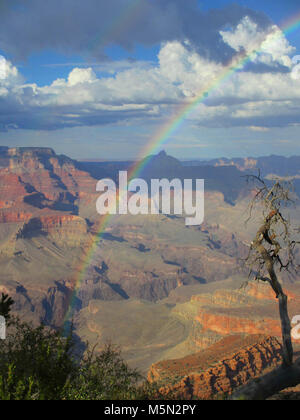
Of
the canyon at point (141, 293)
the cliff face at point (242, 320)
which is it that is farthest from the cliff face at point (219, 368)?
the cliff face at point (242, 320)

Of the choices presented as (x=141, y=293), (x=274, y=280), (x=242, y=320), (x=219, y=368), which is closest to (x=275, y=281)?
(x=274, y=280)

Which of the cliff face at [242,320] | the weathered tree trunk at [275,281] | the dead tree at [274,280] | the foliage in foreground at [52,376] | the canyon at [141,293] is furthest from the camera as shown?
the cliff face at [242,320]

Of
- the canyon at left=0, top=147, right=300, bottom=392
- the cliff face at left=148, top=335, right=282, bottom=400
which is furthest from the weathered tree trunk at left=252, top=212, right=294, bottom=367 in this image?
the cliff face at left=148, top=335, right=282, bottom=400

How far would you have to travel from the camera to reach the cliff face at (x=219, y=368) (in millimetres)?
32656

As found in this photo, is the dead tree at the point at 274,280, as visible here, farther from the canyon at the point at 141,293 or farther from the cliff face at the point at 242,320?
the cliff face at the point at 242,320

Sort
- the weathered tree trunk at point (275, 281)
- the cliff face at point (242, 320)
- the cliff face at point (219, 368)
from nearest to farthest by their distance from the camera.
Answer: the weathered tree trunk at point (275, 281) → the cliff face at point (219, 368) → the cliff face at point (242, 320)

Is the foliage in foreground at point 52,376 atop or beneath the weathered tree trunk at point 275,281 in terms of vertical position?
beneath

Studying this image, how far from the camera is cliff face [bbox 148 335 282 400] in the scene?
107 feet

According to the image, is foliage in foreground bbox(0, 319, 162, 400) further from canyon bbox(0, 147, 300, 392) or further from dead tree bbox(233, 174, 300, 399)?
canyon bbox(0, 147, 300, 392)

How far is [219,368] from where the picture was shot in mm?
34875

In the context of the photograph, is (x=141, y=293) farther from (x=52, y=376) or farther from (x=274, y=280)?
(x=274, y=280)

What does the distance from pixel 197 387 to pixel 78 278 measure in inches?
4214
